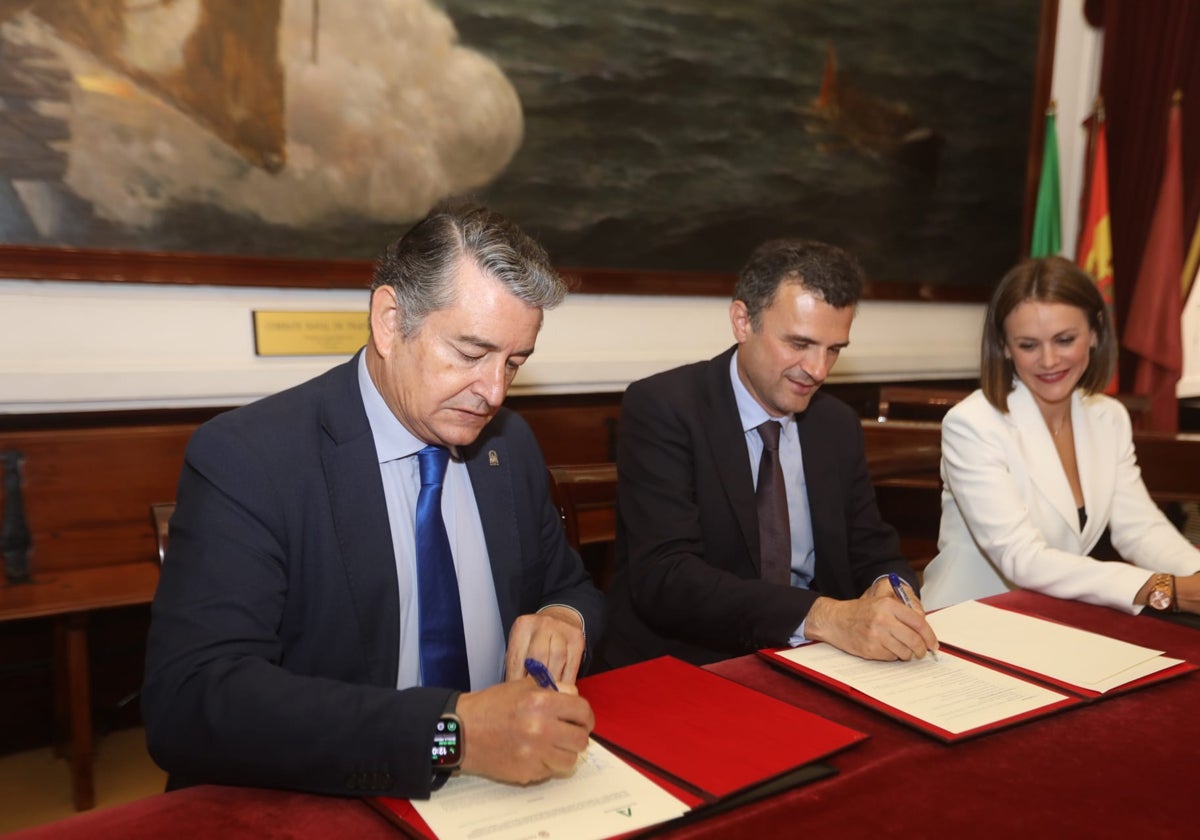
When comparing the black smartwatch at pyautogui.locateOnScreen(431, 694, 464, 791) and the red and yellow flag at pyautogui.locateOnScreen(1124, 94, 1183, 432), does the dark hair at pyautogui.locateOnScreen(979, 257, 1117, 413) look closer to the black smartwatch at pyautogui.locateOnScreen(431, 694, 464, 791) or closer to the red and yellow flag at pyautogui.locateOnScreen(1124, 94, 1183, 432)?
the black smartwatch at pyautogui.locateOnScreen(431, 694, 464, 791)

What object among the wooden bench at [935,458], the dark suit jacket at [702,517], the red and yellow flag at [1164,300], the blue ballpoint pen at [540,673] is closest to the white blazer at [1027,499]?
the dark suit jacket at [702,517]

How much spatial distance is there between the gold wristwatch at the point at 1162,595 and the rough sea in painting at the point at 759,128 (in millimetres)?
2621

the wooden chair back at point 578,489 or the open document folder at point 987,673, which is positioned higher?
the wooden chair back at point 578,489

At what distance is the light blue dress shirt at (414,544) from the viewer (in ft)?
5.28

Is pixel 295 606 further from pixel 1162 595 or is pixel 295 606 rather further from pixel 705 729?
pixel 1162 595

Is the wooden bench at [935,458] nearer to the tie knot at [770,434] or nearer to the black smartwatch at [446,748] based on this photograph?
the tie knot at [770,434]

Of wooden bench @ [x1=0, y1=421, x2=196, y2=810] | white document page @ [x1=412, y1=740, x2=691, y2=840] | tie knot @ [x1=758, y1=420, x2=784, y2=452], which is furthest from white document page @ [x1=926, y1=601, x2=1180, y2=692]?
wooden bench @ [x1=0, y1=421, x2=196, y2=810]

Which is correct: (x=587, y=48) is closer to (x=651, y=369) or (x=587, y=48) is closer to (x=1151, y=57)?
(x=651, y=369)

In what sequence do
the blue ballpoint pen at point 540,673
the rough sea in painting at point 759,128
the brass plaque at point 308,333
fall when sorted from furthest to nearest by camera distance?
the rough sea in painting at point 759,128
the brass plaque at point 308,333
the blue ballpoint pen at point 540,673

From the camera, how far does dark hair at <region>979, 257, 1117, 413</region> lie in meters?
2.65

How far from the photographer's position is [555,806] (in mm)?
1076

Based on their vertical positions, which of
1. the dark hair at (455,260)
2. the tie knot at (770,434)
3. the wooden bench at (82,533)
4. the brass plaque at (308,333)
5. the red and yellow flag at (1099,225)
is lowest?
the wooden bench at (82,533)

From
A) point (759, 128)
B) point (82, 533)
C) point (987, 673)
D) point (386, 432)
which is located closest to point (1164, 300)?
point (759, 128)

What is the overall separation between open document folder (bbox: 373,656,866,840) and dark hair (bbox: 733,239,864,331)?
1.20m
